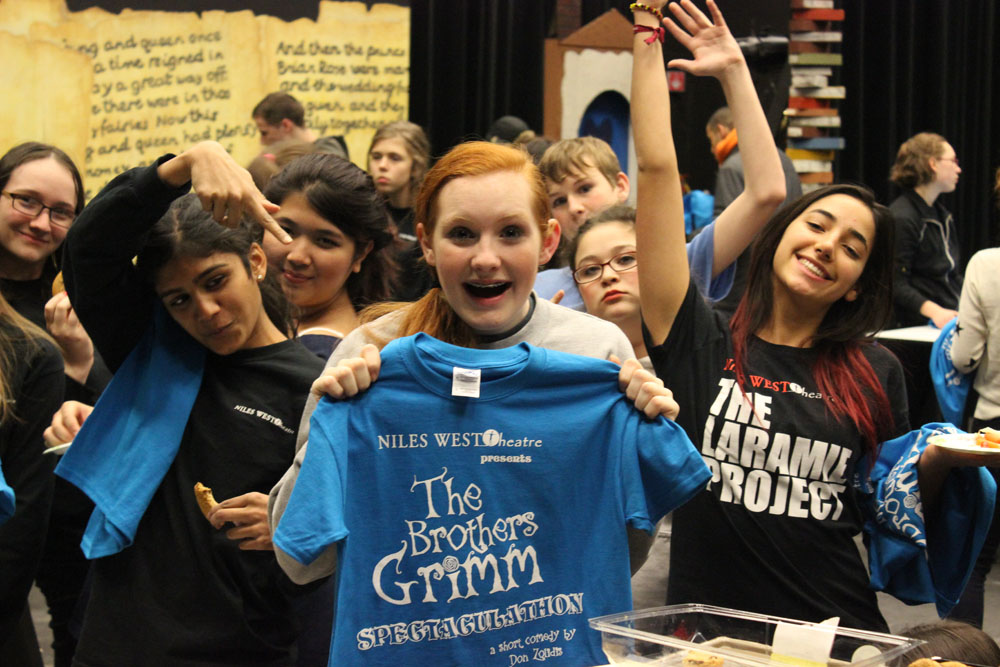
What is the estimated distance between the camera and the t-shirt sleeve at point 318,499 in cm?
142

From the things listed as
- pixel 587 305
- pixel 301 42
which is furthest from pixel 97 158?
pixel 587 305

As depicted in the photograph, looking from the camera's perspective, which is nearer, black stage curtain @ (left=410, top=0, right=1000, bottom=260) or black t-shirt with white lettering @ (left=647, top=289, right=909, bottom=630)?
black t-shirt with white lettering @ (left=647, top=289, right=909, bottom=630)

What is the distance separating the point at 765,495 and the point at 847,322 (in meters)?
0.41

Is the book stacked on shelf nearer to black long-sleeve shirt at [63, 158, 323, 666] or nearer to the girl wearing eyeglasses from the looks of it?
the girl wearing eyeglasses

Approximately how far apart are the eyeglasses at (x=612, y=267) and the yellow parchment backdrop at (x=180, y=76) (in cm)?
311

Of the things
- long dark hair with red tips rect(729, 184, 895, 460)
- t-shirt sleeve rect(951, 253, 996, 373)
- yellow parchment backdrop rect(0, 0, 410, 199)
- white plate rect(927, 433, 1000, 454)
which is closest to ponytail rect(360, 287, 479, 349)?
long dark hair with red tips rect(729, 184, 895, 460)

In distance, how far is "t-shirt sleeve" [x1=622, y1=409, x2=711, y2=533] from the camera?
1.52 m

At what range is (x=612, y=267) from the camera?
2.34 meters

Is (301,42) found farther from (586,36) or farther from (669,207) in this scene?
(669,207)

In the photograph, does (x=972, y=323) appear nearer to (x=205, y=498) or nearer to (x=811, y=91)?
(x=811, y=91)

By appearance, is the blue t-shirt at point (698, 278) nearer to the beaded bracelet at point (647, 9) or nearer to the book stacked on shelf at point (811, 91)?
the beaded bracelet at point (647, 9)

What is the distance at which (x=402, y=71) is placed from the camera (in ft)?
17.4

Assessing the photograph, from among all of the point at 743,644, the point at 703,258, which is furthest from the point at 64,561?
the point at 743,644

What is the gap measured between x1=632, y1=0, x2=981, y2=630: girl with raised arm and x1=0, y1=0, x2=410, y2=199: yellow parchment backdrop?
3.48 m
